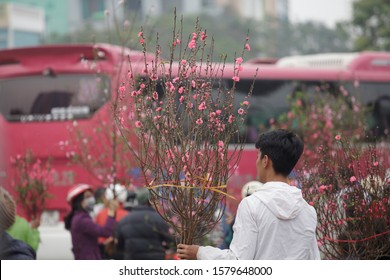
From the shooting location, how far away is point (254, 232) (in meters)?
5.36

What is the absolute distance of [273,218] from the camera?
17.7 feet

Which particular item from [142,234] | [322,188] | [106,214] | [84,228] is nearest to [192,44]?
[322,188]

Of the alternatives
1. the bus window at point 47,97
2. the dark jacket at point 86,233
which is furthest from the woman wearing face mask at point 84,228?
the bus window at point 47,97

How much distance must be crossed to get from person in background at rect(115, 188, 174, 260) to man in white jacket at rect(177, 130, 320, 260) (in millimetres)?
4437

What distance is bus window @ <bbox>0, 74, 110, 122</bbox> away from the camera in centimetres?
1609

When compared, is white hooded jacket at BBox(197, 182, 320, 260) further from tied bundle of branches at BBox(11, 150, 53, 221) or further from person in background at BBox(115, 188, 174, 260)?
tied bundle of branches at BBox(11, 150, 53, 221)

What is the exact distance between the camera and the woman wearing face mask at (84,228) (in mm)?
10383

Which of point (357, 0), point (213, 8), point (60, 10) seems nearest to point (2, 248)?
point (357, 0)

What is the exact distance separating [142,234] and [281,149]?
473 centimetres

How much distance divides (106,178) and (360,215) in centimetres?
695

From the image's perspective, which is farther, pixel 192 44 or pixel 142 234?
pixel 142 234

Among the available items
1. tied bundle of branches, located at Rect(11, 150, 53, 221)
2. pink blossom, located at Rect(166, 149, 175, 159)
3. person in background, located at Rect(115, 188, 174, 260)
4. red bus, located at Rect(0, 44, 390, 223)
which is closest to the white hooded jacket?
pink blossom, located at Rect(166, 149, 175, 159)

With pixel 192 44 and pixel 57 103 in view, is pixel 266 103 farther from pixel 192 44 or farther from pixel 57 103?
pixel 192 44

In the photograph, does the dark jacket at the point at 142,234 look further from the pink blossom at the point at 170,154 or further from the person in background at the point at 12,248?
the pink blossom at the point at 170,154
